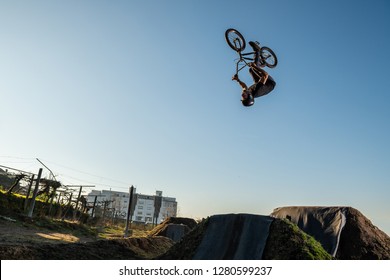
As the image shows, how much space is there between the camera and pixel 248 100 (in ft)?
34.9

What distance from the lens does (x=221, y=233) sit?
796cm

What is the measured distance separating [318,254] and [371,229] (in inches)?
195

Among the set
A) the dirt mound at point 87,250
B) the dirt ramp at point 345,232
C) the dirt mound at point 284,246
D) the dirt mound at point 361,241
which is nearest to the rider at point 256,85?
the dirt ramp at point 345,232

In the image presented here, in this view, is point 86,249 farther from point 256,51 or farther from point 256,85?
point 256,51

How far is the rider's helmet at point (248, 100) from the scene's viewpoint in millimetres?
10625

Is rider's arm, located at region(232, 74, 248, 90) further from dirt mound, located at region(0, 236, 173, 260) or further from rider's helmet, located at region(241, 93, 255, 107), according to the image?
dirt mound, located at region(0, 236, 173, 260)

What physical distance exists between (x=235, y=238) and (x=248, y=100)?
5.13 meters

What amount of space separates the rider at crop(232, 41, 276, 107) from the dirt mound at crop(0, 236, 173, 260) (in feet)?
22.5

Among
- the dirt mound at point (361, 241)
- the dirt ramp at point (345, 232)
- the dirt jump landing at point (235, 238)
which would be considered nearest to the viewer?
the dirt jump landing at point (235, 238)

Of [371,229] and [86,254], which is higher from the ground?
[371,229]

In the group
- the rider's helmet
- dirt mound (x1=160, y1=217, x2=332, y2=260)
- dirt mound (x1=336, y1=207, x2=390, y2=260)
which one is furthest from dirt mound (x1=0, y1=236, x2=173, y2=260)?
dirt mound (x1=336, y1=207, x2=390, y2=260)

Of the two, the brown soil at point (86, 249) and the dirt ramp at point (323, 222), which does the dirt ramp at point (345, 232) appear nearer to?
the dirt ramp at point (323, 222)
